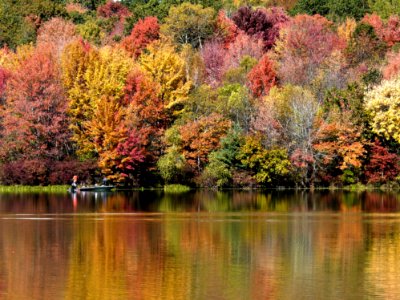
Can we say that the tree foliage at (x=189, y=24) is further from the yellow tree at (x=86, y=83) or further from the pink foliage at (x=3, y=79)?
the pink foliage at (x=3, y=79)

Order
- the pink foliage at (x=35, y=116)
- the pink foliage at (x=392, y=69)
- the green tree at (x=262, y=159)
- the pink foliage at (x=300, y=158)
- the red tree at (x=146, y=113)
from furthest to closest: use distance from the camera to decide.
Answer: the pink foliage at (x=392, y=69), the red tree at (x=146, y=113), the pink foliage at (x=35, y=116), the pink foliage at (x=300, y=158), the green tree at (x=262, y=159)

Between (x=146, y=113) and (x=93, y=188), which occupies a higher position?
(x=146, y=113)

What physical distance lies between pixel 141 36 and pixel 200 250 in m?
85.7

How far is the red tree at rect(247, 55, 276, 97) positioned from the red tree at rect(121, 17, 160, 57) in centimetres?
2319

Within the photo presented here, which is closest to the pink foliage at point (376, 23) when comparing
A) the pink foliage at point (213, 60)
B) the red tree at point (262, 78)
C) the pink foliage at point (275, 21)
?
the pink foliage at point (275, 21)

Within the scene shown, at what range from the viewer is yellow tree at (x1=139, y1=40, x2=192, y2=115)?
291 feet

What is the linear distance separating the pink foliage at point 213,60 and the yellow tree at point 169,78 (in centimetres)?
996

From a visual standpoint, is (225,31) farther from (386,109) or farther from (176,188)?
(176,188)

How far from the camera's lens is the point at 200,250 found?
36.8 meters

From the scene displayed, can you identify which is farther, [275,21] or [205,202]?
[275,21]

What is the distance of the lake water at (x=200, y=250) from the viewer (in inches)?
1113

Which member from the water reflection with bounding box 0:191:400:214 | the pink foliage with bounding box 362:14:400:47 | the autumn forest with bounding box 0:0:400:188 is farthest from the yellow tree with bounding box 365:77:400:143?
the pink foliage with bounding box 362:14:400:47

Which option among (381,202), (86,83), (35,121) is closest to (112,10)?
(86,83)

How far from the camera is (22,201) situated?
6366cm
